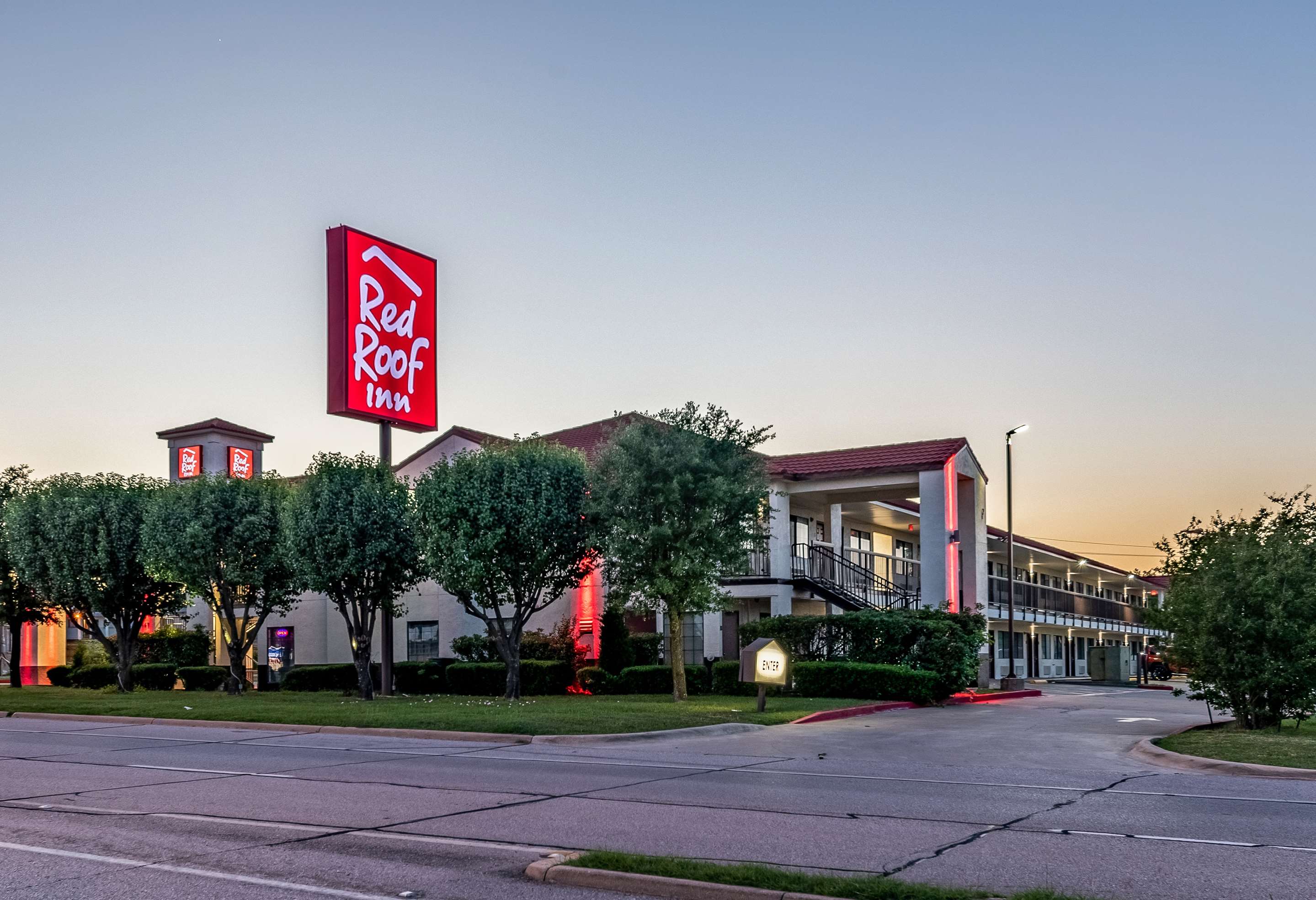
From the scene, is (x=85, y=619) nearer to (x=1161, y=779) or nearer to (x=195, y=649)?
(x=195, y=649)

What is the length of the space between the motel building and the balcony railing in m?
0.15

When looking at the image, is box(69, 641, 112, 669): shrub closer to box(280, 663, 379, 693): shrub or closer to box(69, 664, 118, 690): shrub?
box(69, 664, 118, 690): shrub

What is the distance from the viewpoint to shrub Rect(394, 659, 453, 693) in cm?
3553

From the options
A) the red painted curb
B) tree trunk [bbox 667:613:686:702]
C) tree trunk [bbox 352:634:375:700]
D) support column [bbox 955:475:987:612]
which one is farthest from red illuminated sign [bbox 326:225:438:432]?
support column [bbox 955:475:987:612]

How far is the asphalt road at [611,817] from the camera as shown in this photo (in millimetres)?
8180

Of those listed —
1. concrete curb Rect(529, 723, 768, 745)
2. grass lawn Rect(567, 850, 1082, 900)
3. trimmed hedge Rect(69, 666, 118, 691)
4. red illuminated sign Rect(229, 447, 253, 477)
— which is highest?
red illuminated sign Rect(229, 447, 253, 477)

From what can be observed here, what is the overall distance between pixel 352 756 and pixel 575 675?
18.1 metres

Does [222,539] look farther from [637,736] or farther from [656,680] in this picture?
[637,736]

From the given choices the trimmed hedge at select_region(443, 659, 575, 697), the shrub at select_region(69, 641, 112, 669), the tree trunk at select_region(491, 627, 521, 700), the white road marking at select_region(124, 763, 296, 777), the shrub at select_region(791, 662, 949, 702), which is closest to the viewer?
the white road marking at select_region(124, 763, 296, 777)

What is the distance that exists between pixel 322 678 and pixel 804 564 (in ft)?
53.5

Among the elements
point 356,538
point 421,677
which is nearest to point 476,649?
point 421,677

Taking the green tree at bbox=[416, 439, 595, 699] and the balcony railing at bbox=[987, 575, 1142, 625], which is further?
the balcony railing at bbox=[987, 575, 1142, 625]

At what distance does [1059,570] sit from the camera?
6825cm

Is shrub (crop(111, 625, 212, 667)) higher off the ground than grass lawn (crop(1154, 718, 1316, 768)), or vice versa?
grass lawn (crop(1154, 718, 1316, 768))
